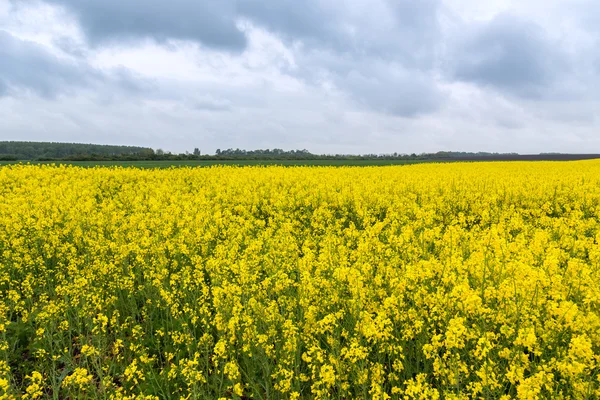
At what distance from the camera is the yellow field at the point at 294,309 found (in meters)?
3.30

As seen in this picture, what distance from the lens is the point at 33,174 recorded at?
17406 millimetres

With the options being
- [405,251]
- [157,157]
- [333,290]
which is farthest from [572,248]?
[157,157]

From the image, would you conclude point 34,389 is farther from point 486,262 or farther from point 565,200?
point 565,200

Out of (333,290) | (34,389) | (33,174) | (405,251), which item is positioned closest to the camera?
(34,389)

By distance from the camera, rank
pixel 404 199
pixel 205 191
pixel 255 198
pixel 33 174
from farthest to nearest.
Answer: pixel 33 174, pixel 205 191, pixel 255 198, pixel 404 199

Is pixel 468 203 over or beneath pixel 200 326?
over

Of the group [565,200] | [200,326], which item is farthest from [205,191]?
[565,200]

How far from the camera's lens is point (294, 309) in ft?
15.9

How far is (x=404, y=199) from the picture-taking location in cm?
1111

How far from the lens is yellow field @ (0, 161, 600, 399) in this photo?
10.8ft

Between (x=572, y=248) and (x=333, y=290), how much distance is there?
430 centimetres

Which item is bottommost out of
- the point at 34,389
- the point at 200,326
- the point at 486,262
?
the point at 200,326

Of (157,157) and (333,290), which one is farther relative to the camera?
(157,157)

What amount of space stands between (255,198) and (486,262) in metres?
8.22
